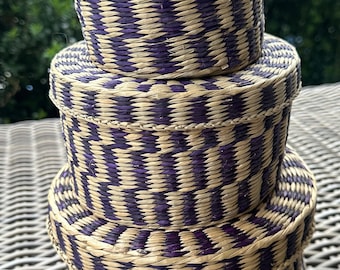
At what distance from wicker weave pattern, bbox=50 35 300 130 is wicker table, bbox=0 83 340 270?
340 millimetres

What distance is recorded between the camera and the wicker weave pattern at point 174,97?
2.27 ft

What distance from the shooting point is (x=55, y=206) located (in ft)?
2.80

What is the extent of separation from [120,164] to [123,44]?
0.49ft

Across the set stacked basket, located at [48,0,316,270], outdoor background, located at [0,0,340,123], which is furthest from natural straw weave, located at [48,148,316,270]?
outdoor background, located at [0,0,340,123]

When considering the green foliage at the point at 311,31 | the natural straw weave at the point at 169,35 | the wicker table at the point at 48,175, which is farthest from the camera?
the green foliage at the point at 311,31

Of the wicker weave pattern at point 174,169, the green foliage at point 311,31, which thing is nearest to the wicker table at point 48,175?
the wicker weave pattern at point 174,169

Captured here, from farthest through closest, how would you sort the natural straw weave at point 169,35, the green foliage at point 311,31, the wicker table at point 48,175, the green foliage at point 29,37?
the green foliage at point 311,31 < the green foliage at point 29,37 < the wicker table at point 48,175 < the natural straw weave at point 169,35

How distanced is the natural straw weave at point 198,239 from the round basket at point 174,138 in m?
0.02

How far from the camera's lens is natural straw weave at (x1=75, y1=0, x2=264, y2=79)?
688mm

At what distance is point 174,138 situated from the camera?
0.71m

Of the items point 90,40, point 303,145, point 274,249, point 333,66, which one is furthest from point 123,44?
point 333,66

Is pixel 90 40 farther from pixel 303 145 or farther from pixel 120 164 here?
pixel 303 145

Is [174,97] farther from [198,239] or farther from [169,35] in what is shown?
[198,239]

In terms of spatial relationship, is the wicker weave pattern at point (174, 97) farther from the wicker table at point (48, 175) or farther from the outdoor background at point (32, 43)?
the outdoor background at point (32, 43)
